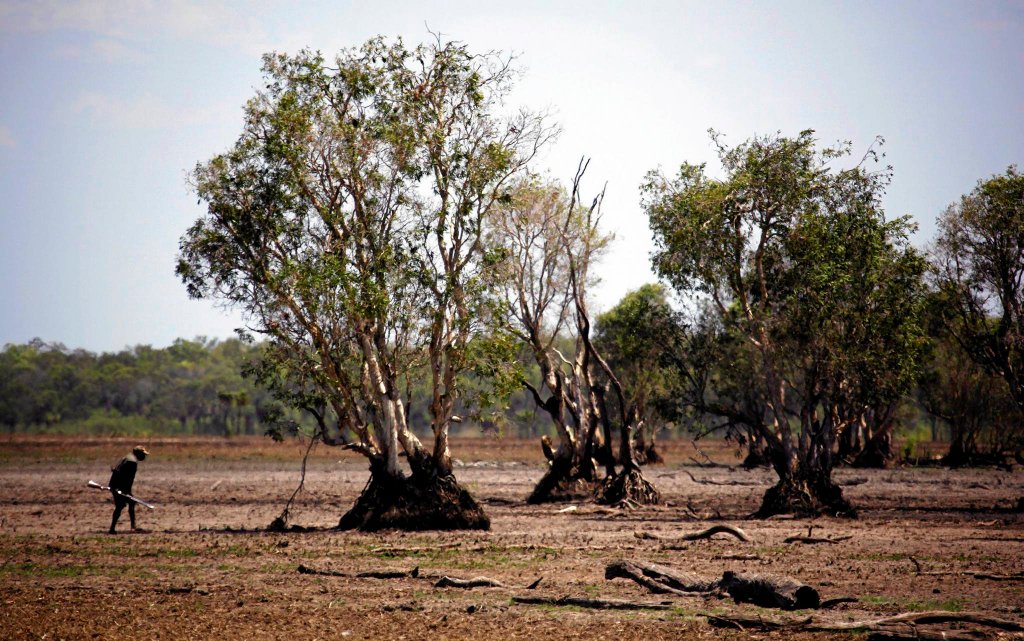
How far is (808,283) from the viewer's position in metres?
28.8

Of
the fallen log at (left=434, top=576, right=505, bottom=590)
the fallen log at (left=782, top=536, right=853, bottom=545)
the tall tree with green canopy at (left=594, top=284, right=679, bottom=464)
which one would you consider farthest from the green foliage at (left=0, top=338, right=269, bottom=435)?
the fallen log at (left=434, top=576, right=505, bottom=590)

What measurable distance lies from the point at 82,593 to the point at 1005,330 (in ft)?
90.9

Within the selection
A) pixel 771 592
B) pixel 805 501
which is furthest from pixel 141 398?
pixel 771 592

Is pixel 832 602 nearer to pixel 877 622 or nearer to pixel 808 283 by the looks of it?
pixel 877 622

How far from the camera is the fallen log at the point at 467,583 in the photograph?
16.5 metres

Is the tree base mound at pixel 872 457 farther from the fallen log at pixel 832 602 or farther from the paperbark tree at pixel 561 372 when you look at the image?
the fallen log at pixel 832 602

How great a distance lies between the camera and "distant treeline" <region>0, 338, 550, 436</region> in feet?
409

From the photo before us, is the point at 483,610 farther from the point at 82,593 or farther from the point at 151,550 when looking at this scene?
the point at 151,550

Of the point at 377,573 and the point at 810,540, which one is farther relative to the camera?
the point at 810,540

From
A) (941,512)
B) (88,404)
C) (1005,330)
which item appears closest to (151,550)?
(941,512)

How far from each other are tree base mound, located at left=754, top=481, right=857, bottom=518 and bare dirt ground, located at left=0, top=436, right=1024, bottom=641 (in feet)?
3.68

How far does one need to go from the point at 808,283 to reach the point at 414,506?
39.0 feet

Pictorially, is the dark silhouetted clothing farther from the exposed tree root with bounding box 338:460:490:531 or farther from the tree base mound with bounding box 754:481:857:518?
the tree base mound with bounding box 754:481:857:518

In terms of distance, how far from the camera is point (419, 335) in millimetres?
25656
